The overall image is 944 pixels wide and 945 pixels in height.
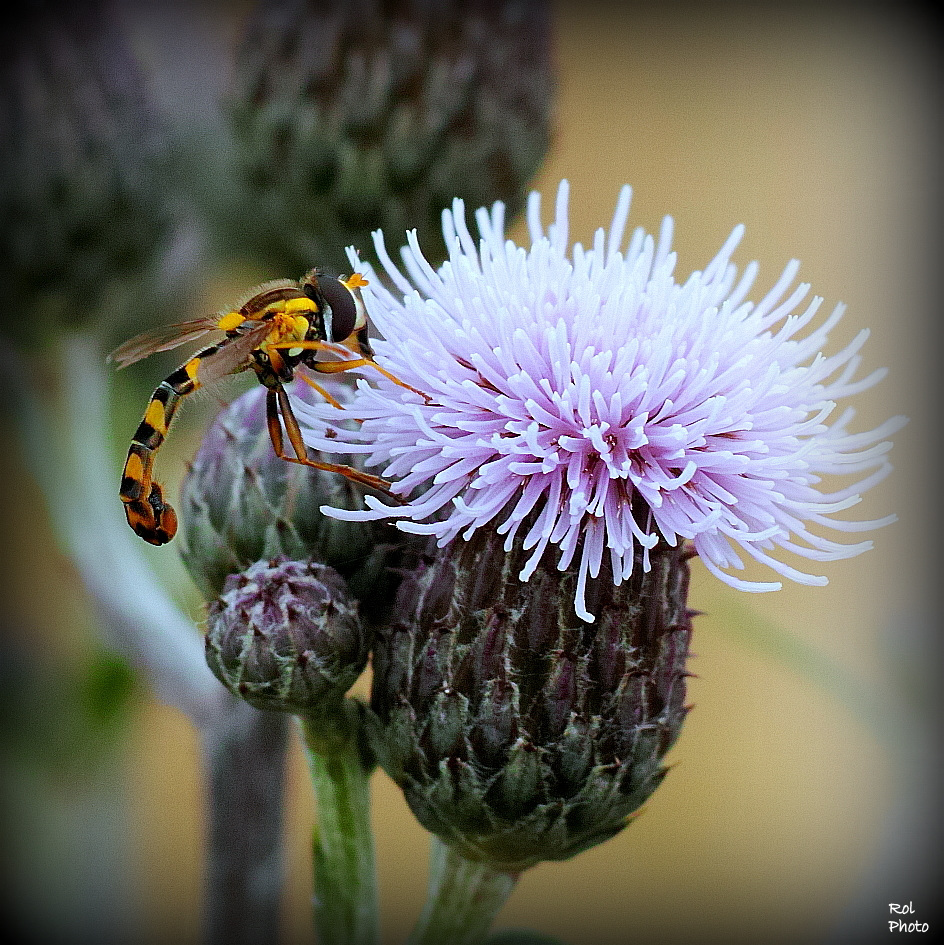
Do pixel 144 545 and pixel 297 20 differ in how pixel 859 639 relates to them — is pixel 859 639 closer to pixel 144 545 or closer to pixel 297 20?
pixel 144 545

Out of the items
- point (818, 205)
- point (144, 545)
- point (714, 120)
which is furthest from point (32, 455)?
point (818, 205)

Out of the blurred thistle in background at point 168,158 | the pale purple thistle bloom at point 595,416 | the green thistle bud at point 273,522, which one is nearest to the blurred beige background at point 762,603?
the blurred thistle in background at point 168,158

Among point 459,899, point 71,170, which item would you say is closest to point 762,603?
point 459,899

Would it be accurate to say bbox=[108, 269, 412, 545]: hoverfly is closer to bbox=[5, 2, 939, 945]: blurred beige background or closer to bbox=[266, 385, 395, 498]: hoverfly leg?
bbox=[266, 385, 395, 498]: hoverfly leg

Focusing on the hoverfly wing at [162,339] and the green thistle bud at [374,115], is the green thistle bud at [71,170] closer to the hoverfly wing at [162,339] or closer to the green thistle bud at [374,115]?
the green thistle bud at [374,115]

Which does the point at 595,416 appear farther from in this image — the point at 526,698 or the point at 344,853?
the point at 344,853

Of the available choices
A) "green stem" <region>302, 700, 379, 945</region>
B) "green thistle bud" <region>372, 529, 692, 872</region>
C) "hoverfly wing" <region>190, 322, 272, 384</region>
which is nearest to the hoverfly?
"hoverfly wing" <region>190, 322, 272, 384</region>
